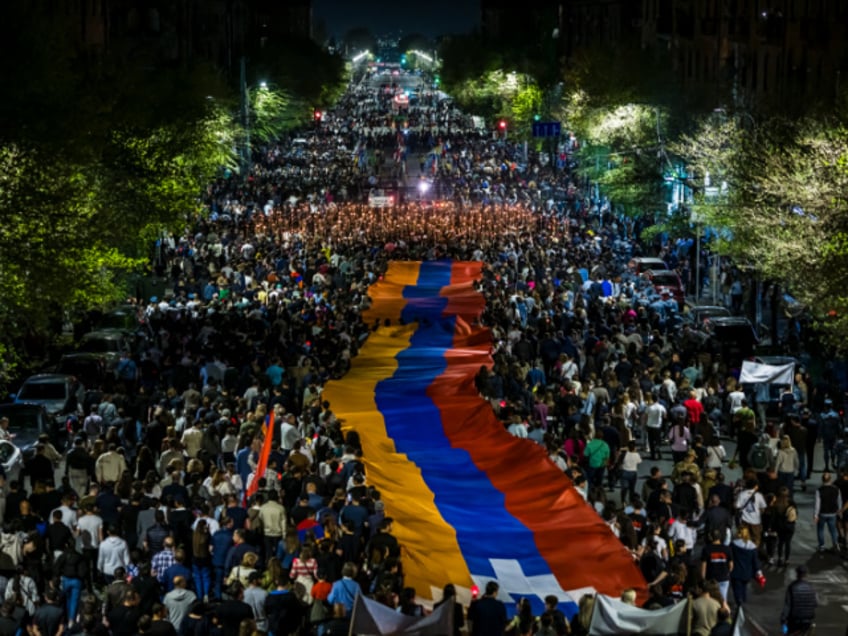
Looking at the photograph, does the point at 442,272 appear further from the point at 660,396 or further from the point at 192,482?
the point at 192,482

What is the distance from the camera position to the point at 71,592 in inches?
636

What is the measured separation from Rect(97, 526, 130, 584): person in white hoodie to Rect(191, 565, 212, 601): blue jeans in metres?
0.76

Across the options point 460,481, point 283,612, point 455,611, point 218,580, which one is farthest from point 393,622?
point 460,481

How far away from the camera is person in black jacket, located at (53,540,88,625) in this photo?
16078 millimetres

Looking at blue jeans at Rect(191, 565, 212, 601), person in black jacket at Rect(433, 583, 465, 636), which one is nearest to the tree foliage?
blue jeans at Rect(191, 565, 212, 601)

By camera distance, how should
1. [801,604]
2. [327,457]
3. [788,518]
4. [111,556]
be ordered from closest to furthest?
[801,604]
[111,556]
[788,518]
[327,457]

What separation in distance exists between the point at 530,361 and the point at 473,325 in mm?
3754

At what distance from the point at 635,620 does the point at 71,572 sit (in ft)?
20.0

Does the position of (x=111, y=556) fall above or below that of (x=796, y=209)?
below

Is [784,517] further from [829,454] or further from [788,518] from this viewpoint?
[829,454]

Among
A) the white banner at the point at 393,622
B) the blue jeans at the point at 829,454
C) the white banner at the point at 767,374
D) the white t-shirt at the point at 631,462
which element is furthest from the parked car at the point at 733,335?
the white banner at the point at 393,622

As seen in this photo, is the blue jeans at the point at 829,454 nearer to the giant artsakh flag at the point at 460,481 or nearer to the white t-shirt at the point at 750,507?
the giant artsakh flag at the point at 460,481

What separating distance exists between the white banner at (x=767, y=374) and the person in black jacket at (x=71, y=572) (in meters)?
14.1

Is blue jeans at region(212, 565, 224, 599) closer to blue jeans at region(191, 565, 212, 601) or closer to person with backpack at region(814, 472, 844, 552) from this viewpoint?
blue jeans at region(191, 565, 212, 601)
